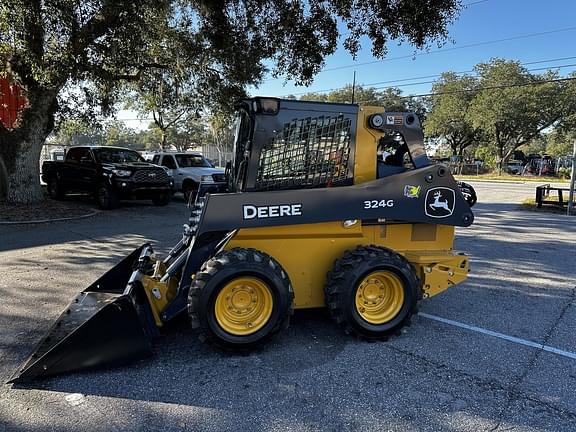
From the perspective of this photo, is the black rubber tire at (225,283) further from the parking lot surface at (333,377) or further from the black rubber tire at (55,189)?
the black rubber tire at (55,189)

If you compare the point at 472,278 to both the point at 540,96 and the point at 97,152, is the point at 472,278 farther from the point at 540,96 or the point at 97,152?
the point at 540,96

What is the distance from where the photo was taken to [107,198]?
1273 cm

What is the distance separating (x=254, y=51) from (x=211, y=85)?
2819 millimetres

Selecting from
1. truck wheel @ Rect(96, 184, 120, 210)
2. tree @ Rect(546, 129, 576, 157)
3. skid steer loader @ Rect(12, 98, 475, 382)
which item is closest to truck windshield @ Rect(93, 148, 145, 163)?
truck wheel @ Rect(96, 184, 120, 210)

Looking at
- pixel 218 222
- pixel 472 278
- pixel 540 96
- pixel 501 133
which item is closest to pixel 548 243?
pixel 472 278

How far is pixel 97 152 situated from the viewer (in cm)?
1359

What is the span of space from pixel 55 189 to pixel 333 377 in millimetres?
14447

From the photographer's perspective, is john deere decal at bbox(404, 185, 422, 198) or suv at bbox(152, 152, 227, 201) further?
suv at bbox(152, 152, 227, 201)

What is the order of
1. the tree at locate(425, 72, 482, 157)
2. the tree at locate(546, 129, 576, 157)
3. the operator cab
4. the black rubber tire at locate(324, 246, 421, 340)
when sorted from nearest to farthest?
the black rubber tire at locate(324, 246, 421, 340)
the operator cab
the tree at locate(546, 129, 576, 157)
the tree at locate(425, 72, 482, 157)

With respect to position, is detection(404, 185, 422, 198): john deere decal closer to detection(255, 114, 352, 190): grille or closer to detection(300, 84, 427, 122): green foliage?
detection(255, 114, 352, 190): grille

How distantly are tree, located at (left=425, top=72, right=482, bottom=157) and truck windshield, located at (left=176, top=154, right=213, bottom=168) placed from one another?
33.7 metres

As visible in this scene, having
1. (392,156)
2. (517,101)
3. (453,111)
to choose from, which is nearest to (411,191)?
(392,156)

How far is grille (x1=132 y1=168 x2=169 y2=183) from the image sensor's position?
1290 cm

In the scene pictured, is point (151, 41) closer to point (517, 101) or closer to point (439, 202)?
point (439, 202)
